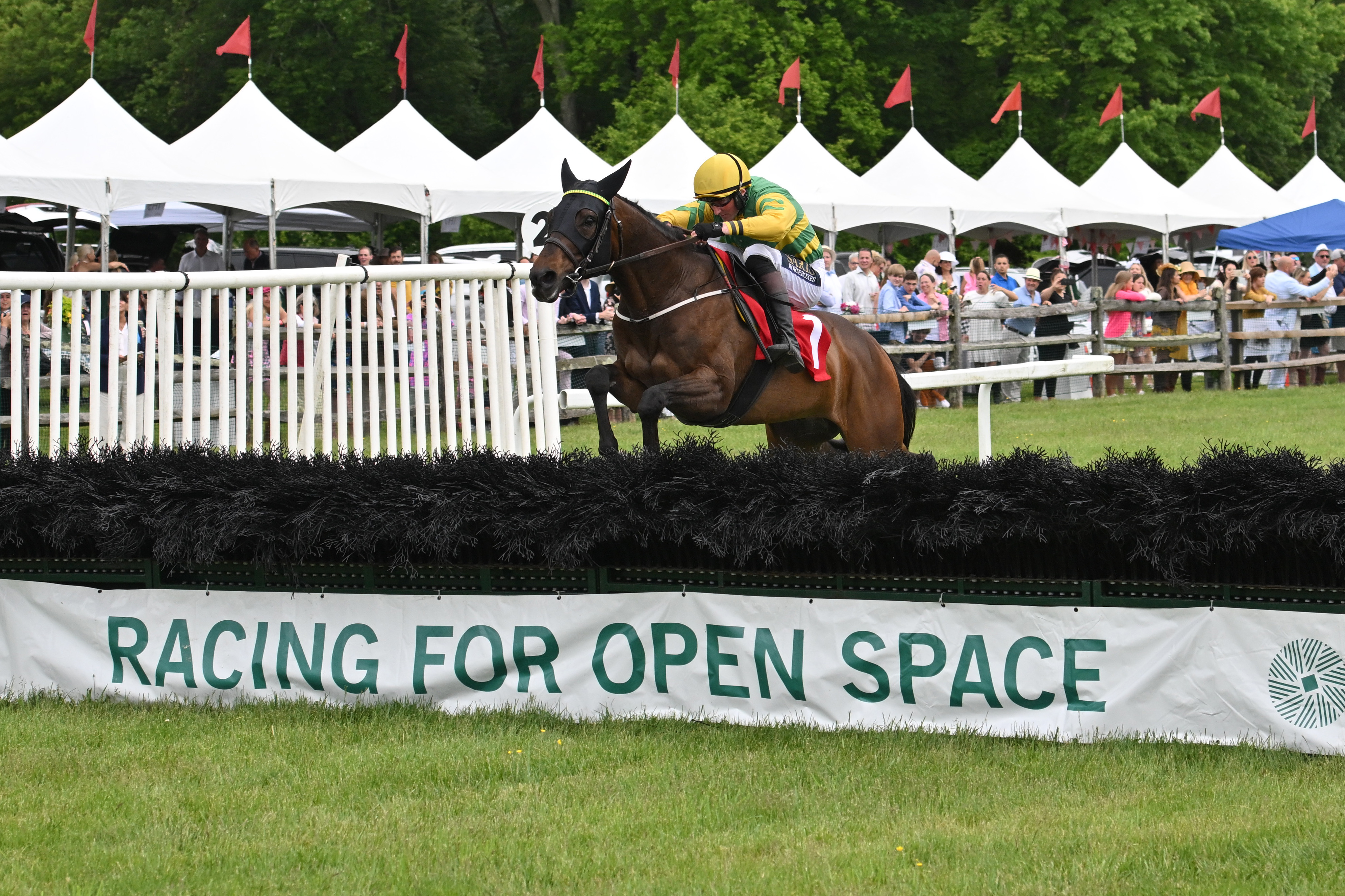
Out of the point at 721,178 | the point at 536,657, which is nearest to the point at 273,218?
the point at 721,178

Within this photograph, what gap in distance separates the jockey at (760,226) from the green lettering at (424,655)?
330 centimetres

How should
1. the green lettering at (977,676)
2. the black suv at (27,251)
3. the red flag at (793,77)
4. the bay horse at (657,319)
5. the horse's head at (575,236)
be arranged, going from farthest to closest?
the red flag at (793,77) < the black suv at (27,251) < the bay horse at (657,319) < the horse's head at (575,236) < the green lettering at (977,676)

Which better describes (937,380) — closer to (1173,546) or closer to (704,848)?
(1173,546)

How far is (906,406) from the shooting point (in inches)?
417

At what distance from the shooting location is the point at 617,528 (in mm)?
6227

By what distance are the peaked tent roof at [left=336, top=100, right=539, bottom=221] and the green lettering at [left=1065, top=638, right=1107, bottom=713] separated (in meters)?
17.4

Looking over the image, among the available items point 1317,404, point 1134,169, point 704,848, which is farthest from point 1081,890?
point 1134,169

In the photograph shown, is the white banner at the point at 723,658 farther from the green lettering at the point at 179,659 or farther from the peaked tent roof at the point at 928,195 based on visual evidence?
the peaked tent roof at the point at 928,195

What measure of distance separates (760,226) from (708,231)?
12.0 inches

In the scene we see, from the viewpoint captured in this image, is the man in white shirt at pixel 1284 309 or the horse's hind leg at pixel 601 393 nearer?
the horse's hind leg at pixel 601 393

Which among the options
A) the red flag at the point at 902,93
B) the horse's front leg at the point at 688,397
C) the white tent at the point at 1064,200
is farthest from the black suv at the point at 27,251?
the horse's front leg at the point at 688,397

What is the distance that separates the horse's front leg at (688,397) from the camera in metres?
8.62

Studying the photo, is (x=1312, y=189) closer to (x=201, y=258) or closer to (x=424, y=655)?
(x=201, y=258)

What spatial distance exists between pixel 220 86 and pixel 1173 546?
3944 cm
